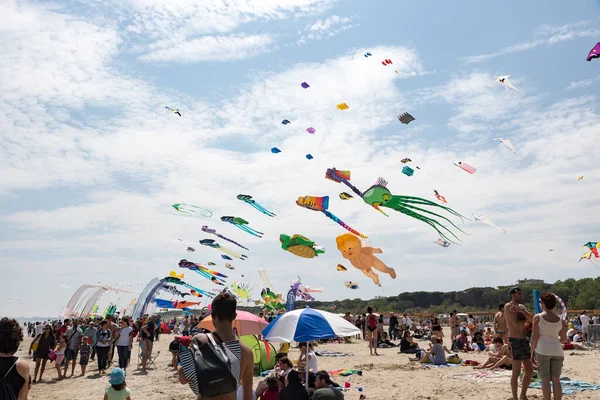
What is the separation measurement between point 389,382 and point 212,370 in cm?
777

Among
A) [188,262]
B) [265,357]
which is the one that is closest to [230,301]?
[265,357]

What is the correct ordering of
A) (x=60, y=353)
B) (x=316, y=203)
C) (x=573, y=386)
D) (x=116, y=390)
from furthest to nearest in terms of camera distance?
(x=316, y=203)
(x=60, y=353)
(x=573, y=386)
(x=116, y=390)

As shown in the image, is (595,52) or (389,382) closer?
(595,52)

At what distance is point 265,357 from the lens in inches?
443

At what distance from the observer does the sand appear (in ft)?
26.7

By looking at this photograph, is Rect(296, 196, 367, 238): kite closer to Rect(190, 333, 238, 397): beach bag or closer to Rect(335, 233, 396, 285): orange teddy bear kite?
Rect(335, 233, 396, 285): orange teddy bear kite

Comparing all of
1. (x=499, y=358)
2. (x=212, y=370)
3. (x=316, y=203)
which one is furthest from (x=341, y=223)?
→ (x=212, y=370)

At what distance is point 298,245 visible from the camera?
18891mm

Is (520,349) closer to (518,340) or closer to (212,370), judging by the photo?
(518,340)

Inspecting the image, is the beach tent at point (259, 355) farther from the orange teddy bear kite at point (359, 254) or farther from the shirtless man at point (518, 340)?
the orange teddy bear kite at point (359, 254)

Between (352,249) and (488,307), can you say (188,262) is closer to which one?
(352,249)

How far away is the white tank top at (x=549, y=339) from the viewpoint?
5555 mm

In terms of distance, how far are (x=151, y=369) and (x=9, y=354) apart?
36.6 feet

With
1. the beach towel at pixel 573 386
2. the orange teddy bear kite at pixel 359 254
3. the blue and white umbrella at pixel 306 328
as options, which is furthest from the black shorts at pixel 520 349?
the orange teddy bear kite at pixel 359 254
